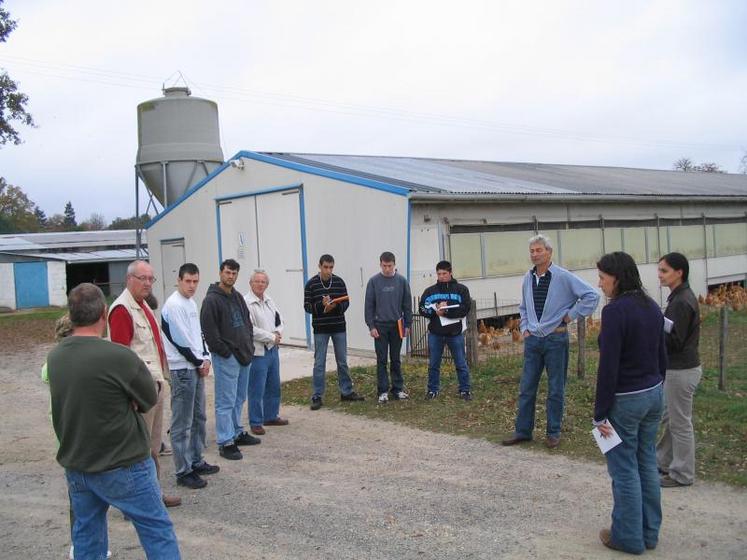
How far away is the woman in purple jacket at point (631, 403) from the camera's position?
4.58m

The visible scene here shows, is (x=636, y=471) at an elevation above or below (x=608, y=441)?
below

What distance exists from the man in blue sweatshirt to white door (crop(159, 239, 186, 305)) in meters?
12.7

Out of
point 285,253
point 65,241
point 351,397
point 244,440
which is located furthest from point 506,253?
point 65,241

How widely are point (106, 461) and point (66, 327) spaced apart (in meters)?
1.47

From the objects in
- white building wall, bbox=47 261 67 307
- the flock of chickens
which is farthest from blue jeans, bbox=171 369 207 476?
white building wall, bbox=47 261 67 307

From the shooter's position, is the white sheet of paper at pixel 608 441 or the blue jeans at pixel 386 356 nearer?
the white sheet of paper at pixel 608 441

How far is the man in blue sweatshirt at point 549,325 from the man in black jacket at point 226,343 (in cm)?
268

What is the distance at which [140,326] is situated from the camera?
5891 millimetres

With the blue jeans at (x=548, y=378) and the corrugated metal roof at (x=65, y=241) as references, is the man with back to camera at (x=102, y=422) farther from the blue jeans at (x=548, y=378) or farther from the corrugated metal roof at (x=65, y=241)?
the corrugated metal roof at (x=65, y=241)

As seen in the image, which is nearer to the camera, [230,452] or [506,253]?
[230,452]

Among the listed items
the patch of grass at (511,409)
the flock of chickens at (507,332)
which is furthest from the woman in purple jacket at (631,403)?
the flock of chickens at (507,332)

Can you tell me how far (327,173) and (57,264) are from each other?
2703 cm

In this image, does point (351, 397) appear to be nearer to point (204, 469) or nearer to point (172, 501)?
point (204, 469)

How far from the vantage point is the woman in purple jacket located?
4582 mm
